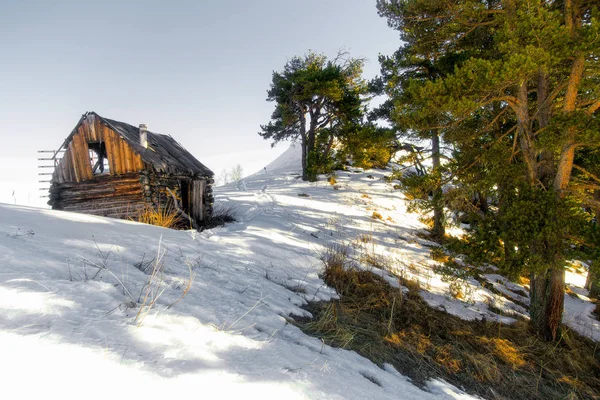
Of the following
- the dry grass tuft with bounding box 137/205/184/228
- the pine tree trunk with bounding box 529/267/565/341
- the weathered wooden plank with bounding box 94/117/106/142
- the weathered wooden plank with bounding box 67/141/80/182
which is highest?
the weathered wooden plank with bounding box 94/117/106/142

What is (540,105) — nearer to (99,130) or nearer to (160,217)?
(160,217)

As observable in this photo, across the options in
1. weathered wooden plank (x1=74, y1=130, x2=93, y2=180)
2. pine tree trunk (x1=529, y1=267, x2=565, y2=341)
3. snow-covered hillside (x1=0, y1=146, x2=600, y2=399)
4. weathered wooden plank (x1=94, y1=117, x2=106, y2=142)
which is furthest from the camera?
weathered wooden plank (x1=74, y1=130, x2=93, y2=180)

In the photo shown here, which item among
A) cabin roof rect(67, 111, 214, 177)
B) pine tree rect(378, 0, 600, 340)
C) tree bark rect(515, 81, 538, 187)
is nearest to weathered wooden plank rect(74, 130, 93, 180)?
cabin roof rect(67, 111, 214, 177)

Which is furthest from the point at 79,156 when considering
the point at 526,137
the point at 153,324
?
the point at 526,137

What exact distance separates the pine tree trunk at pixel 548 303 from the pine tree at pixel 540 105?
0.05ft

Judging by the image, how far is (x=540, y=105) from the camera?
5.28m

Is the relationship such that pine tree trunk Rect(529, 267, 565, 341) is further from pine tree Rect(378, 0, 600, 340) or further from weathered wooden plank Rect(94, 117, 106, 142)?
weathered wooden plank Rect(94, 117, 106, 142)

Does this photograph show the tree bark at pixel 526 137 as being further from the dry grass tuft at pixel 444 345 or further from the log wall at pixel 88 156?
the log wall at pixel 88 156

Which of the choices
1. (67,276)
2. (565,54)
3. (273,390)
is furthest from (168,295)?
(565,54)

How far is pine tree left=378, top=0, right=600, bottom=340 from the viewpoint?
13.8ft

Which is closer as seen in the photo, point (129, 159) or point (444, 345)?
point (444, 345)

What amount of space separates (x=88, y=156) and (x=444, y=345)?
13.9 m

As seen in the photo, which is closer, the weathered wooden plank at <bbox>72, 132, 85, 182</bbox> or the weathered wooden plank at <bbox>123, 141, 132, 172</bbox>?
the weathered wooden plank at <bbox>123, 141, 132, 172</bbox>

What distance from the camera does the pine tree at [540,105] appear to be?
421cm
